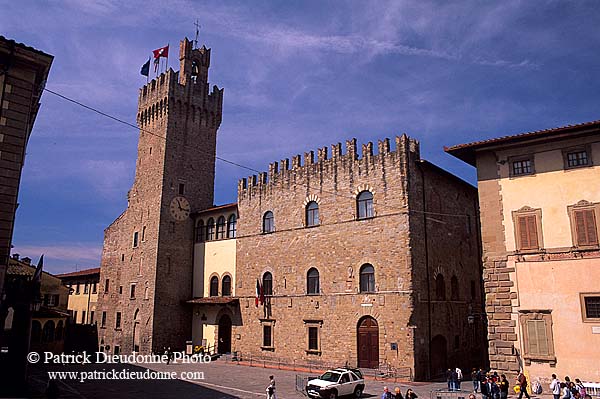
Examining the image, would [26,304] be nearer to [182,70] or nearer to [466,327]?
[466,327]

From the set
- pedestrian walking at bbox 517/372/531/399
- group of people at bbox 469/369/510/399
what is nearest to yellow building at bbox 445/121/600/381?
pedestrian walking at bbox 517/372/531/399

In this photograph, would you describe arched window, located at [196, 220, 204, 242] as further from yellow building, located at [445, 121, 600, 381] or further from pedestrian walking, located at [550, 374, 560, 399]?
pedestrian walking, located at [550, 374, 560, 399]

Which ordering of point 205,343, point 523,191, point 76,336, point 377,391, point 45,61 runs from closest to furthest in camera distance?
point 45,61 < point 523,191 < point 377,391 < point 205,343 < point 76,336

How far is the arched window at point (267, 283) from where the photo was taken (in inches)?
1267

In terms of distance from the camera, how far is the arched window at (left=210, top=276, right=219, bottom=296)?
1433 inches

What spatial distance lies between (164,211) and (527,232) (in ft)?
89.0

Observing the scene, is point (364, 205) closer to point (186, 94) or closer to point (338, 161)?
point (338, 161)

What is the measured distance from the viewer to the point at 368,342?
26094 millimetres

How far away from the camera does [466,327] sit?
95.1 ft

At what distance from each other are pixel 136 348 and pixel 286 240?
15412mm

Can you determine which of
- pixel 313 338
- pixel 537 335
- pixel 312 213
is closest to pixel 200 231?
pixel 312 213

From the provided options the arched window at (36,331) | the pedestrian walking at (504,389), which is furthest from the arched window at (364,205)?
the arched window at (36,331)

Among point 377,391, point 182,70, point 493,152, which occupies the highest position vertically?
point 182,70

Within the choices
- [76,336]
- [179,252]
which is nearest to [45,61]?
[179,252]
